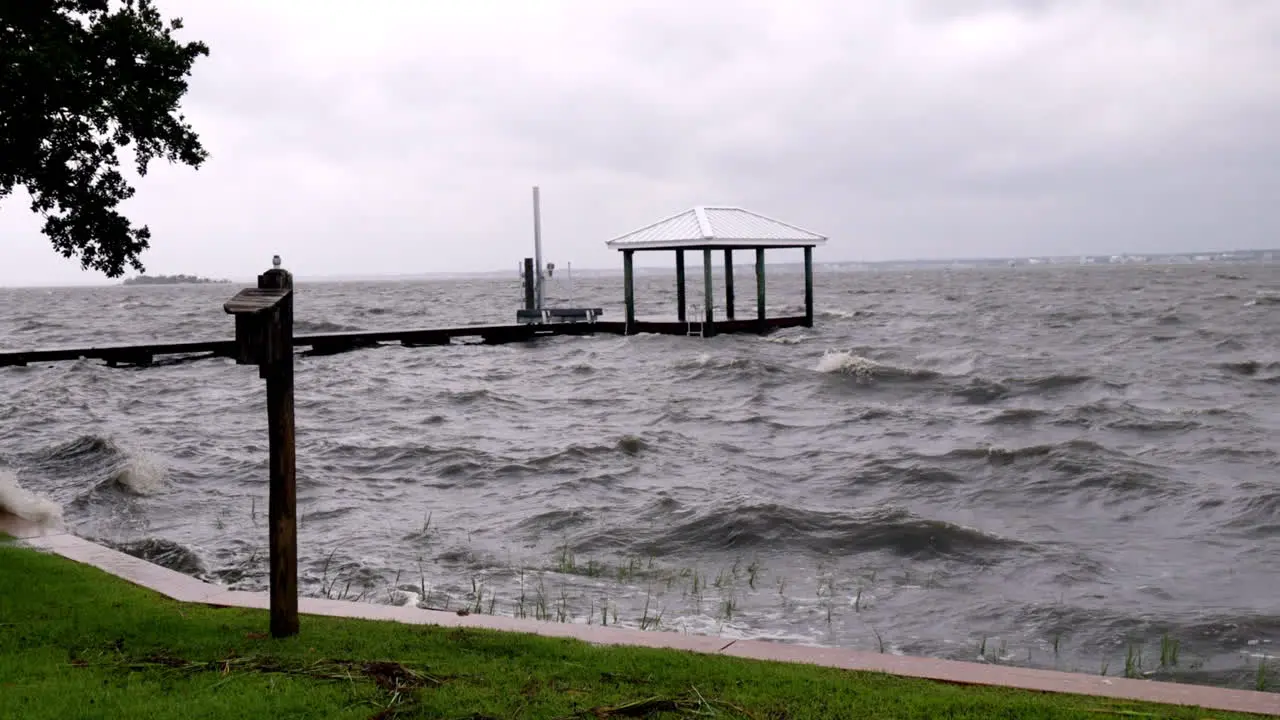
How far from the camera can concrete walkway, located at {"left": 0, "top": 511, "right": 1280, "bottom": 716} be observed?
5.59 meters

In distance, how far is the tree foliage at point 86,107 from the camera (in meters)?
11.8

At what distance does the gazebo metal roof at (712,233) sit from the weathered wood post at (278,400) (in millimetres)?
27153

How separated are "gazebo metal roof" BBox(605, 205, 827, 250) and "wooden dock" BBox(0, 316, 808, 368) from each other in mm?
2992

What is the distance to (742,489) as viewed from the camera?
1492cm

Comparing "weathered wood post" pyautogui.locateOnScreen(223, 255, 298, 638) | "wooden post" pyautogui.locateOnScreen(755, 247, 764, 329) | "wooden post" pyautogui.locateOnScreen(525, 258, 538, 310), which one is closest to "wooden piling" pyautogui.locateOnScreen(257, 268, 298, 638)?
"weathered wood post" pyautogui.locateOnScreen(223, 255, 298, 638)

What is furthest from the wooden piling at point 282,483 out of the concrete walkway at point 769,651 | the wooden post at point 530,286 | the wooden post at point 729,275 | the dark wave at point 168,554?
the wooden post at point 530,286

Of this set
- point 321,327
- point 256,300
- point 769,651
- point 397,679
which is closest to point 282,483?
point 256,300

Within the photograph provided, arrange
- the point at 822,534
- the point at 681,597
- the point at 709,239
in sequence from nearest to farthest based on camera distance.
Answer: the point at 681,597 → the point at 822,534 → the point at 709,239

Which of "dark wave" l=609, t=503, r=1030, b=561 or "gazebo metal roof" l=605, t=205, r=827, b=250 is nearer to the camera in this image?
"dark wave" l=609, t=503, r=1030, b=561

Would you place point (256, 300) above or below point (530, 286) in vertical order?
below

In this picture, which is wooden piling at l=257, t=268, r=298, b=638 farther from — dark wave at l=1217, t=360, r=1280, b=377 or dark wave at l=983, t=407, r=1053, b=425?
dark wave at l=1217, t=360, r=1280, b=377

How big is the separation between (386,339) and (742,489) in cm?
2236

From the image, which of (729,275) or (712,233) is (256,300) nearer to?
(712,233)

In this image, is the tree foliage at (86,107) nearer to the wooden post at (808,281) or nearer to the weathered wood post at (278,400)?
the weathered wood post at (278,400)
